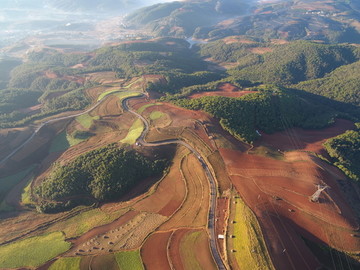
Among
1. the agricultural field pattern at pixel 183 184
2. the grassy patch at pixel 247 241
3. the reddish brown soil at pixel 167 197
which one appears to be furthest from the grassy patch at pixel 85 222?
the grassy patch at pixel 247 241

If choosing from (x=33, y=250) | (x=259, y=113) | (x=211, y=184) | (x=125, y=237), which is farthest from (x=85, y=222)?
(x=259, y=113)

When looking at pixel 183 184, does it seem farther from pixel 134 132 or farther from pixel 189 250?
pixel 134 132

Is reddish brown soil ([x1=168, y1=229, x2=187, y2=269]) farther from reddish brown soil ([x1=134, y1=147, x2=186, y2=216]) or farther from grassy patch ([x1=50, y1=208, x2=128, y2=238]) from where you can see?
grassy patch ([x1=50, y1=208, x2=128, y2=238])

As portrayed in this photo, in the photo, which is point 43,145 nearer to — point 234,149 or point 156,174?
point 156,174

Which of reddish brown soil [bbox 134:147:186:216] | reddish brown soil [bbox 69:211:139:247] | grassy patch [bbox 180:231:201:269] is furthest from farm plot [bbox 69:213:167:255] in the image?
grassy patch [bbox 180:231:201:269]

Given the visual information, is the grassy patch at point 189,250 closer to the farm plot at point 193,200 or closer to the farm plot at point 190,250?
the farm plot at point 190,250

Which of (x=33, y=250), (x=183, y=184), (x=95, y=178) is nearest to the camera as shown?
(x=33, y=250)
